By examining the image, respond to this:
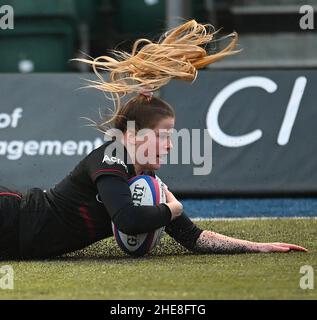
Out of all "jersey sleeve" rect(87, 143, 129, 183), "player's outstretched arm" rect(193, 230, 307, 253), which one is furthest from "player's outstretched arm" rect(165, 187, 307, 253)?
"jersey sleeve" rect(87, 143, 129, 183)

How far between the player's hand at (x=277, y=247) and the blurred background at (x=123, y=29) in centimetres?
527

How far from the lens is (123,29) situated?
11.1 meters

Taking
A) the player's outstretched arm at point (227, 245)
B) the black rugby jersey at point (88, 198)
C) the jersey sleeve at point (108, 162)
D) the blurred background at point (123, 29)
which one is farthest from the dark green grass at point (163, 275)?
the blurred background at point (123, 29)

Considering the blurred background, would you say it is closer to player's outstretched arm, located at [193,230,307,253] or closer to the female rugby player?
the female rugby player

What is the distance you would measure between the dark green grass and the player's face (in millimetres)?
543

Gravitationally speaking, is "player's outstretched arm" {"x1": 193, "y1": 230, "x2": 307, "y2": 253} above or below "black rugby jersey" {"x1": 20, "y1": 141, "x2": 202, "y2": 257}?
below

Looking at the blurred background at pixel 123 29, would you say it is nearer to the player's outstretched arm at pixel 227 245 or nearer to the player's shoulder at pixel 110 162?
the player's outstretched arm at pixel 227 245

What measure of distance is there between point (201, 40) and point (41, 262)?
153 centimetres

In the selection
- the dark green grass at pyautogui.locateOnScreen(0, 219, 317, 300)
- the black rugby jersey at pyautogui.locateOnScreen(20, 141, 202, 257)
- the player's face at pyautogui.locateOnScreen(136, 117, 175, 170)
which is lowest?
the dark green grass at pyautogui.locateOnScreen(0, 219, 317, 300)

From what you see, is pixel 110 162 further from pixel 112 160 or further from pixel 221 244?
pixel 221 244

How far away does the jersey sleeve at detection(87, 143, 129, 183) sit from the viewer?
4953mm

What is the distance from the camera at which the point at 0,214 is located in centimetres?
508

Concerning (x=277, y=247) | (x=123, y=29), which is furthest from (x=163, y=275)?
(x=123, y=29)

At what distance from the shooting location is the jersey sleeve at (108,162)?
4.95m
